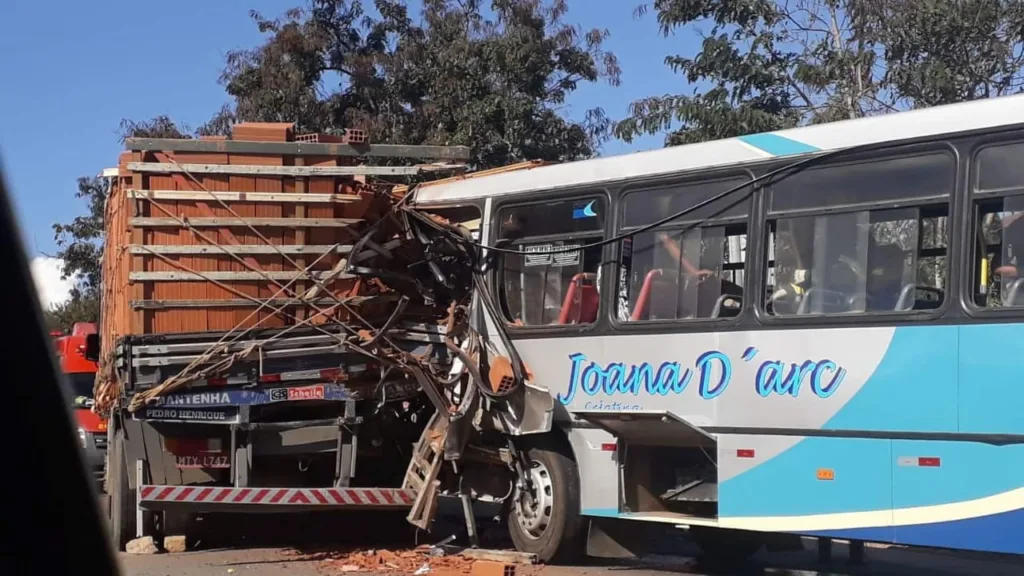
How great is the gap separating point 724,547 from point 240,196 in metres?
5.06

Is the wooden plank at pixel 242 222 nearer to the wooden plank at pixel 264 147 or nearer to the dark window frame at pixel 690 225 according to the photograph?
the wooden plank at pixel 264 147

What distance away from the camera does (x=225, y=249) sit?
32.7ft

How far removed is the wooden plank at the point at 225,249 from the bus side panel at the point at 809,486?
3.84 metres

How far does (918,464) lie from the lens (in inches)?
295

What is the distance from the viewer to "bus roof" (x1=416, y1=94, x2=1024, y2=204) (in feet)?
24.5

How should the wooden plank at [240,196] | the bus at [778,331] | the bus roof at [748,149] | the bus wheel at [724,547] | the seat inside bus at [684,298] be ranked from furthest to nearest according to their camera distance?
the bus wheel at [724,547] → the wooden plank at [240,196] → the seat inside bus at [684,298] → the bus roof at [748,149] → the bus at [778,331]

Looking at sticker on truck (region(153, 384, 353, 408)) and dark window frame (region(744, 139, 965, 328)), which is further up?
dark window frame (region(744, 139, 965, 328))

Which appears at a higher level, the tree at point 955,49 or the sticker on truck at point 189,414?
the tree at point 955,49

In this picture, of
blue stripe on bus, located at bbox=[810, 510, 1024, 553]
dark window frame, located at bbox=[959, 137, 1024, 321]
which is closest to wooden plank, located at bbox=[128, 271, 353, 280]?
blue stripe on bus, located at bbox=[810, 510, 1024, 553]

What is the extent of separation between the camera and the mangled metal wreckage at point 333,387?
32.1ft

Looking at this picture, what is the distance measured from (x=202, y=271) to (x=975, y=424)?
19.9 ft

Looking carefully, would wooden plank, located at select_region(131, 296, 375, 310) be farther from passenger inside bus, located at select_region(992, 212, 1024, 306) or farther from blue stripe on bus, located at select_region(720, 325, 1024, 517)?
passenger inside bus, located at select_region(992, 212, 1024, 306)

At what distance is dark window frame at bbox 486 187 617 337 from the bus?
2 cm

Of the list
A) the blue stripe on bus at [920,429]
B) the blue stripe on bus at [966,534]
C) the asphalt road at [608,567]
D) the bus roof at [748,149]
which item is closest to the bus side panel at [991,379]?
the blue stripe on bus at [920,429]
